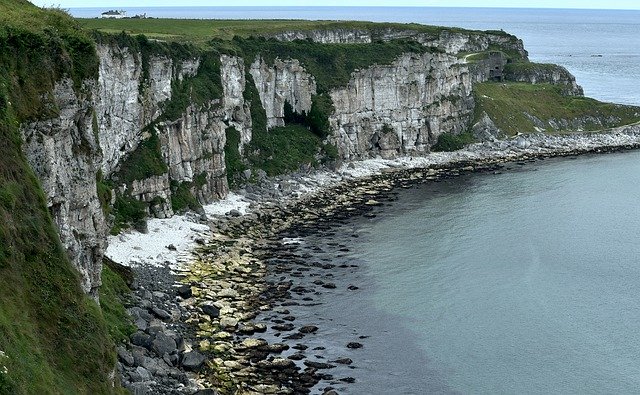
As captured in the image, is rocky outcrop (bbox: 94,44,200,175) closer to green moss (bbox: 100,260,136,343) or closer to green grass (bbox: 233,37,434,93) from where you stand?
green moss (bbox: 100,260,136,343)

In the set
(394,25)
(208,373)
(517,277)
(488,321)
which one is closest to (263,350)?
(208,373)

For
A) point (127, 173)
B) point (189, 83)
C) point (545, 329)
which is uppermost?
point (189, 83)

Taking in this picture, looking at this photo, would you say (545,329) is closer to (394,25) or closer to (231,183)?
(231,183)

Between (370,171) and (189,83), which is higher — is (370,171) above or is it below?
below

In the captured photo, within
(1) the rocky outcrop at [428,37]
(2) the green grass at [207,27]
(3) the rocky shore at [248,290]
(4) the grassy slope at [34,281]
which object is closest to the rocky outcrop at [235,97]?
(2) the green grass at [207,27]

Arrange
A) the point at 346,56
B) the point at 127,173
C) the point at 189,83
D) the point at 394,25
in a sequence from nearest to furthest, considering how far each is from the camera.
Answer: the point at 127,173 → the point at 189,83 → the point at 346,56 → the point at 394,25

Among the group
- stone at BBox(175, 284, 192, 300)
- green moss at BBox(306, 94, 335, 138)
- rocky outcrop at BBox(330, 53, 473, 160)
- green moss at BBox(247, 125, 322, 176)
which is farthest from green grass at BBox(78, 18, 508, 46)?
stone at BBox(175, 284, 192, 300)
